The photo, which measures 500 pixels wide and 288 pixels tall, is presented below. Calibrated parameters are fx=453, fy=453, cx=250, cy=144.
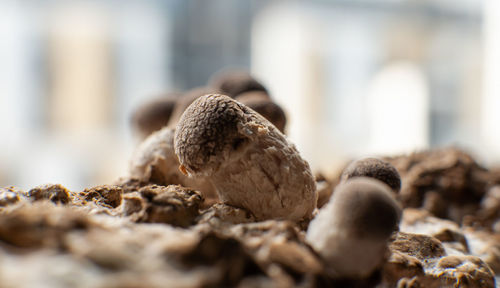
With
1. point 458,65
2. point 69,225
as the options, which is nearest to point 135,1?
point 458,65

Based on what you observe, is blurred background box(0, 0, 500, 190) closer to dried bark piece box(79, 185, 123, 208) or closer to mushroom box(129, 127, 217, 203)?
mushroom box(129, 127, 217, 203)

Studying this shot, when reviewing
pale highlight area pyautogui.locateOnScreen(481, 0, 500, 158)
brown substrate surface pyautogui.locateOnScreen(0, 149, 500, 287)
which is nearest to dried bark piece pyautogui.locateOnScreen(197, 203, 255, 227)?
brown substrate surface pyautogui.locateOnScreen(0, 149, 500, 287)

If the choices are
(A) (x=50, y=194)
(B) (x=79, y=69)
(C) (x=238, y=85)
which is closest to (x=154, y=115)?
(C) (x=238, y=85)

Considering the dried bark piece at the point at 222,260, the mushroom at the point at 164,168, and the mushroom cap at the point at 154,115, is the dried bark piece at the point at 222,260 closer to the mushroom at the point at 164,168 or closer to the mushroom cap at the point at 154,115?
the mushroom at the point at 164,168

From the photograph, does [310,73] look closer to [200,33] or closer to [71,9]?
[200,33]

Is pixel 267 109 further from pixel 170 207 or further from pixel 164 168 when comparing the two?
pixel 170 207
